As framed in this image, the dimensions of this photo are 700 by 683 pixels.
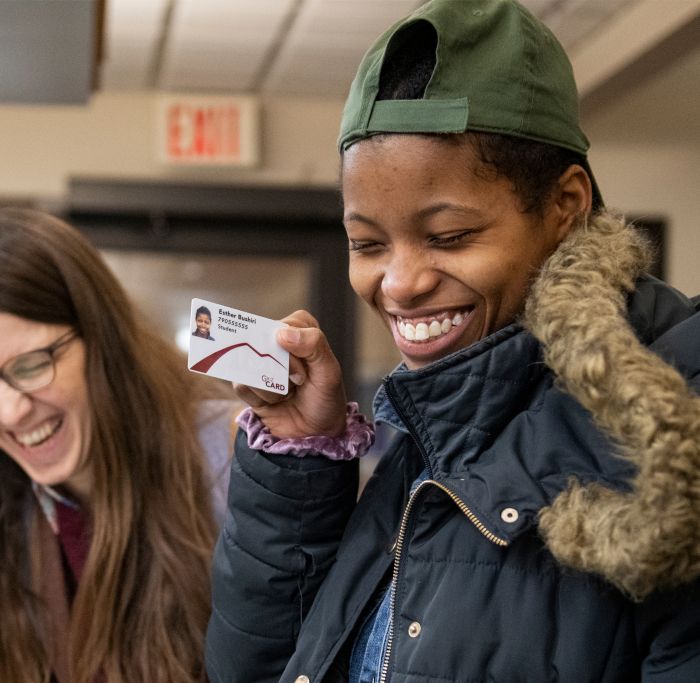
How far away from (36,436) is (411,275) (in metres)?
0.94

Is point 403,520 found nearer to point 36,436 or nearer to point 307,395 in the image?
point 307,395

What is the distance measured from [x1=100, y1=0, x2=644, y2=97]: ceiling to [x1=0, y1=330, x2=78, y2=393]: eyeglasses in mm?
2361

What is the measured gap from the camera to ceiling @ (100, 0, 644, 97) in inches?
150

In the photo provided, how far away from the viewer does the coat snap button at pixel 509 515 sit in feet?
Result: 2.98

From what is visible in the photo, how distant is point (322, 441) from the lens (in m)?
1.17

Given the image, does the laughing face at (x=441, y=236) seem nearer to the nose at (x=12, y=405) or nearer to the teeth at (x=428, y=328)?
the teeth at (x=428, y=328)

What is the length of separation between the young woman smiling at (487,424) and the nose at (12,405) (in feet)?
2.13

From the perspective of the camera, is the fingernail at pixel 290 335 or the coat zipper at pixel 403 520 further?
the fingernail at pixel 290 335

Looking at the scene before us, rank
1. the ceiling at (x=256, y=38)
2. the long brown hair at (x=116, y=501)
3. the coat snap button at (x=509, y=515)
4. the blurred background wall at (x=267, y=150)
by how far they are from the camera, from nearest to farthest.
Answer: the coat snap button at (x=509, y=515), the long brown hair at (x=116, y=501), the ceiling at (x=256, y=38), the blurred background wall at (x=267, y=150)

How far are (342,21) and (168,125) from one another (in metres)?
1.28

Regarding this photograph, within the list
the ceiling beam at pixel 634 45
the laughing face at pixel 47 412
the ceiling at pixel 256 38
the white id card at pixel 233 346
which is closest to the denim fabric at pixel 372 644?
the white id card at pixel 233 346

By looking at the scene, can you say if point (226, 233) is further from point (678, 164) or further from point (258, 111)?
point (678, 164)

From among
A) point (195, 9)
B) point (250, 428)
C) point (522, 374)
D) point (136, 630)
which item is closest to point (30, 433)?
point (136, 630)

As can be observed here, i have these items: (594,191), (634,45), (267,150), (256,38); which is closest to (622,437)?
(594,191)
